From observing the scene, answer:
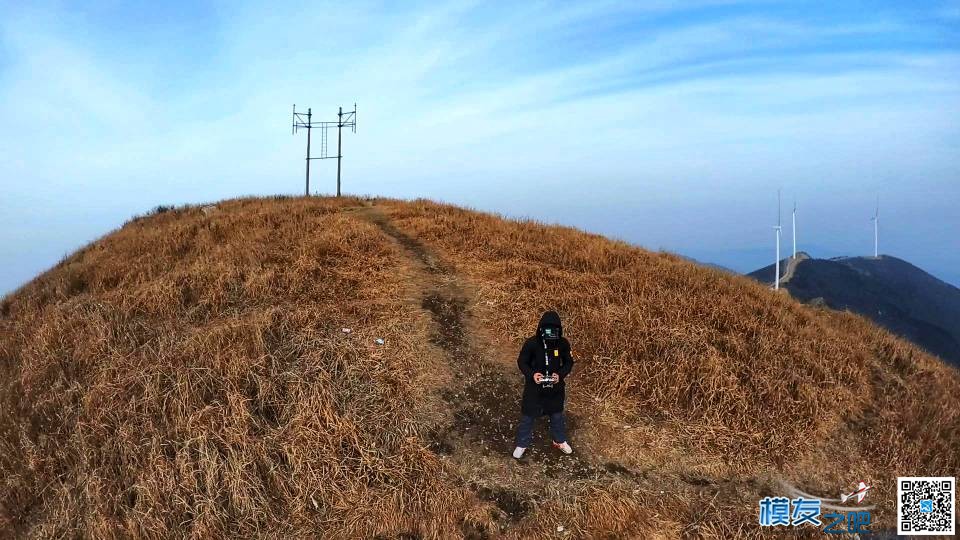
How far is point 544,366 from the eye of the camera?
6520 mm

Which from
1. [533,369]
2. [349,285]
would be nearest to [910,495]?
[533,369]

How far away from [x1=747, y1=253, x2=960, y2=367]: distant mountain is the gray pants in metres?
57.8

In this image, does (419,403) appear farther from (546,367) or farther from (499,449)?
(546,367)

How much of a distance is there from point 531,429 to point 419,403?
1881 millimetres

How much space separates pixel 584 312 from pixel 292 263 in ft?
23.0

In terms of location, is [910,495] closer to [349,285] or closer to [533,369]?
[533,369]

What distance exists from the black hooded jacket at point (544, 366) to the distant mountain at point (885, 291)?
58.1 meters

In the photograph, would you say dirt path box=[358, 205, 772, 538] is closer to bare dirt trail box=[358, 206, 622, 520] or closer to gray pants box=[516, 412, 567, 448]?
bare dirt trail box=[358, 206, 622, 520]

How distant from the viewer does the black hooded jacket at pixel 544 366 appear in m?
6.52
